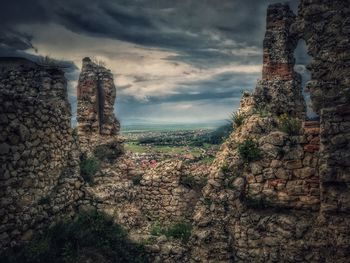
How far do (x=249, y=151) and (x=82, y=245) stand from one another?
15.1 feet

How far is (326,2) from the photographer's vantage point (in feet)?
24.9

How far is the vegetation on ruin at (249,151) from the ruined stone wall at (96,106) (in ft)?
26.1

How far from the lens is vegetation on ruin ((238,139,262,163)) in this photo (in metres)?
8.49

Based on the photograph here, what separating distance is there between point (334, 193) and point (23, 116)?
6855mm

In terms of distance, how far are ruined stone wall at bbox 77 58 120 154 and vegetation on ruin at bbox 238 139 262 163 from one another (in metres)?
7.94

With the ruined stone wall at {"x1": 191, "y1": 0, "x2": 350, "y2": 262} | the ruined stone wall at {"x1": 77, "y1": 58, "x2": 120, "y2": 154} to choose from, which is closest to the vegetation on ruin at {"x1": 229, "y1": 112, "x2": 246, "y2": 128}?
the ruined stone wall at {"x1": 191, "y1": 0, "x2": 350, "y2": 262}

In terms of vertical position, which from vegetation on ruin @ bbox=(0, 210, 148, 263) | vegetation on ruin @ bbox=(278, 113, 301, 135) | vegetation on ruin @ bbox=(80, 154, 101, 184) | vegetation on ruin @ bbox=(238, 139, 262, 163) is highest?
vegetation on ruin @ bbox=(278, 113, 301, 135)

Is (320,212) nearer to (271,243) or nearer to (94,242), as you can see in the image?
(271,243)

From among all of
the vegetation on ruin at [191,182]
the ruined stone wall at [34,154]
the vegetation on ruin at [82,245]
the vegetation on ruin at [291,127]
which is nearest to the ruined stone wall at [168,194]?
the vegetation on ruin at [191,182]

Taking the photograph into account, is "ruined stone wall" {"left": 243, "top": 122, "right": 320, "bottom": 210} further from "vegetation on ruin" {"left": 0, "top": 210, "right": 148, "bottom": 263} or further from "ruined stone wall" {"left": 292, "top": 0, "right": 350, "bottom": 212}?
"vegetation on ruin" {"left": 0, "top": 210, "right": 148, "bottom": 263}

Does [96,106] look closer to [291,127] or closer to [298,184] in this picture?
[291,127]

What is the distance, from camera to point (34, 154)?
27.9 ft

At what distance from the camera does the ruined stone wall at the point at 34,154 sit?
7.68 meters

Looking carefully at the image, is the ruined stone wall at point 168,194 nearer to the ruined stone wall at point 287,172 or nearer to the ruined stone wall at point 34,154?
the ruined stone wall at point 34,154
